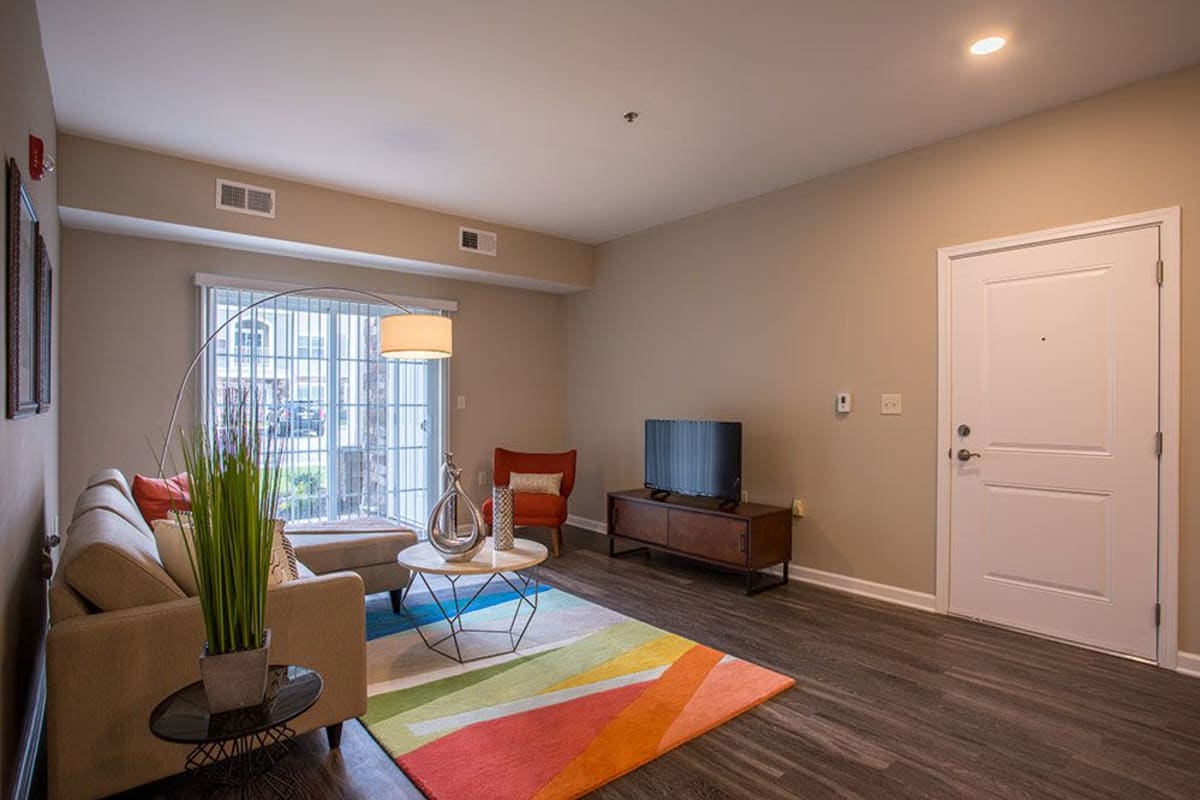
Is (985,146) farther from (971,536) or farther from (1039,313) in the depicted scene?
(971,536)

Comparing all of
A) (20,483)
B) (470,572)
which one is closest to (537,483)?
(470,572)

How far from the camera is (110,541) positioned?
188 cm

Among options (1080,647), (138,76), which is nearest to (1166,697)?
(1080,647)

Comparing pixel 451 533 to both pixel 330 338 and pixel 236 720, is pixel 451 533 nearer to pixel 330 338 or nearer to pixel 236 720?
pixel 236 720

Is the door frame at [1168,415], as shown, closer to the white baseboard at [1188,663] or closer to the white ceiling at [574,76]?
the white baseboard at [1188,663]

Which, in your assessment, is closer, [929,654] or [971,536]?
[929,654]

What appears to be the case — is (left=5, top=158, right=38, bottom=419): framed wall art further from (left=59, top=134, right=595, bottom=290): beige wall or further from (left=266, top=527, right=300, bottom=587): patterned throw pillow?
(left=59, top=134, right=595, bottom=290): beige wall

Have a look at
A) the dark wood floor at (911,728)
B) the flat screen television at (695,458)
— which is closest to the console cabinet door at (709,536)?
the flat screen television at (695,458)

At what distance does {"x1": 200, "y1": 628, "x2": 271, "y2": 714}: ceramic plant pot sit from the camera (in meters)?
1.58

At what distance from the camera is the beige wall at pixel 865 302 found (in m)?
2.95

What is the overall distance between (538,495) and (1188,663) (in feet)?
12.6

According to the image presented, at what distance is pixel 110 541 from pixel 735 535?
3191 millimetres

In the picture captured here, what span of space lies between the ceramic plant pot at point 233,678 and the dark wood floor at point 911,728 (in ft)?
1.91

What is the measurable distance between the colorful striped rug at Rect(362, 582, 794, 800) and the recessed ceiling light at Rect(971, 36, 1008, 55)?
279 centimetres
